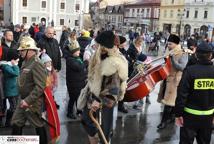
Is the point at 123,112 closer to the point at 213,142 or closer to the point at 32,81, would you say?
the point at 213,142

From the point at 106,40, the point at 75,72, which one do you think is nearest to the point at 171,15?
the point at 75,72

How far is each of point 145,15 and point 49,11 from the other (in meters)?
30.1

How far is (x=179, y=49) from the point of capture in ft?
22.6

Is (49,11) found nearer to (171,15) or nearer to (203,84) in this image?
(171,15)

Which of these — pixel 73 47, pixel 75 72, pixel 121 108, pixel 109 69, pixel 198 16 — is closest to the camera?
pixel 109 69

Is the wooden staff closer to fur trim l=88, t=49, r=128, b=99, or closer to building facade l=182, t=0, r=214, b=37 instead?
fur trim l=88, t=49, r=128, b=99

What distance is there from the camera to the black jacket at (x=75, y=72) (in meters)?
7.07

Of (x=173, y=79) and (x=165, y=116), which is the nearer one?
(x=173, y=79)

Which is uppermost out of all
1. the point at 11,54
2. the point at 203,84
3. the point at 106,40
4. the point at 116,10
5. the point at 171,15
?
the point at 116,10

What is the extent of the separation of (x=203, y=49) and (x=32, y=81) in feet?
7.08

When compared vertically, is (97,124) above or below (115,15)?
below

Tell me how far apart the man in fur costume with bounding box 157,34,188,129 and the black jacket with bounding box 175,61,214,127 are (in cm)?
220

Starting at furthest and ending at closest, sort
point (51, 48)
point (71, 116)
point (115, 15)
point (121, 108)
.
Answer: point (115, 15)
point (121, 108)
point (51, 48)
point (71, 116)

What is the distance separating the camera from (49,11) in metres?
76.2
